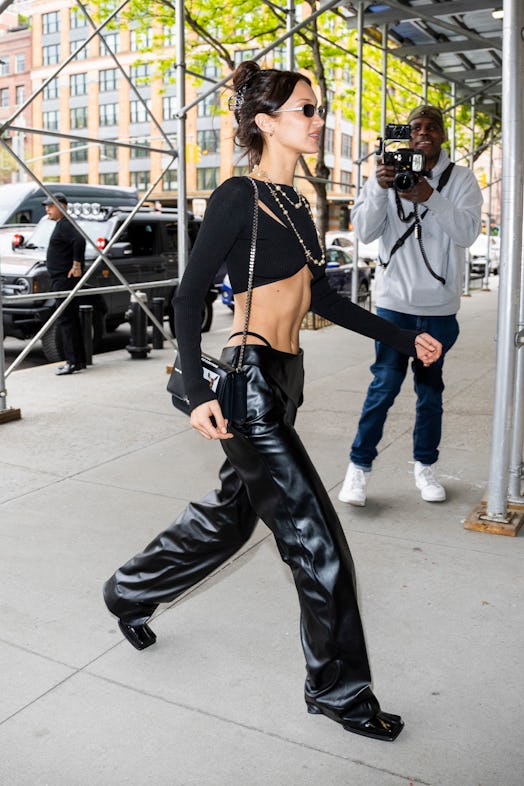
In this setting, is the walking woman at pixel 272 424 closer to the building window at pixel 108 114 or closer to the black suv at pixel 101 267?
the black suv at pixel 101 267

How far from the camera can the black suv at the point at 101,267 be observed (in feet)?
35.4

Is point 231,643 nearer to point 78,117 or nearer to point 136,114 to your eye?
point 136,114

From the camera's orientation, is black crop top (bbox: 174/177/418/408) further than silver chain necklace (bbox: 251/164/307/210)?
No

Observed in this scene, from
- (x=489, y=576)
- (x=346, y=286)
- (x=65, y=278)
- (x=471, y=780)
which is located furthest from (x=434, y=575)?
(x=346, y=286)

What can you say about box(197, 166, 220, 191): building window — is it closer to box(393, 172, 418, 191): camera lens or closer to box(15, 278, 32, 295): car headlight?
box(15, 278, 32, 295): car headlight

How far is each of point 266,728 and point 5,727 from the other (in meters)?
0.80

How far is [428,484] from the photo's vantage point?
500cm

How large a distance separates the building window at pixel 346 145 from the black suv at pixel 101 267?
6035 centimetres

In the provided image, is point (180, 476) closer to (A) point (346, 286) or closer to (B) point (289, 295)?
(B) point (289, 295)

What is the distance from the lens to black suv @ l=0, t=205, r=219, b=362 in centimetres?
1078

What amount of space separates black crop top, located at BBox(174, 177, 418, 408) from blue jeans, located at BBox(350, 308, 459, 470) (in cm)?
183

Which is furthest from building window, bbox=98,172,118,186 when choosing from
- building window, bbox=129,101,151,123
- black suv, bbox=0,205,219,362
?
black suv, bbox=0,205,219,362

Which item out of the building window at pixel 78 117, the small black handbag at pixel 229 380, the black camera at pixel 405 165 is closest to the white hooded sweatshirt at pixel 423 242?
the black camera at pixel 405 165

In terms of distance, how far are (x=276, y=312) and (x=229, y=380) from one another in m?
0.29
